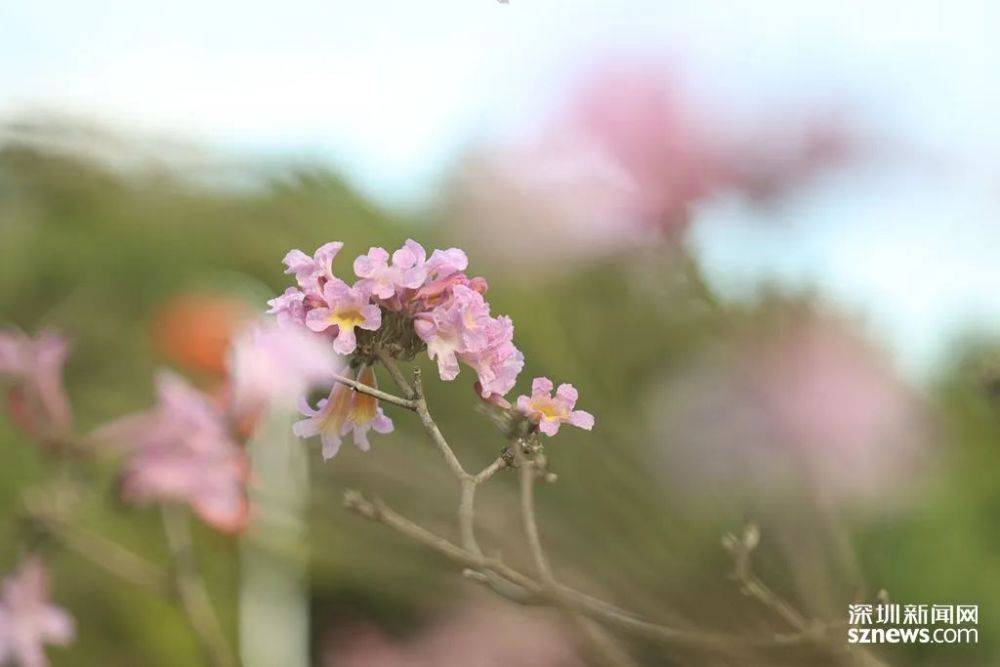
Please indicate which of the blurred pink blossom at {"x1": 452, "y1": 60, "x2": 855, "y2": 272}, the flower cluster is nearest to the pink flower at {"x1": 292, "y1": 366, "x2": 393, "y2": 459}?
the flower cluster

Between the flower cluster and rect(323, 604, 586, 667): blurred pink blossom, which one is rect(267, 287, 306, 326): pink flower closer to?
the flower cluster

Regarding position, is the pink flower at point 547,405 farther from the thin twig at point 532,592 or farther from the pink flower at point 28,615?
the pink flower at point 28,615

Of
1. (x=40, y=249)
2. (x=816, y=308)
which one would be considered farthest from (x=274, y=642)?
(x=40, y=249)

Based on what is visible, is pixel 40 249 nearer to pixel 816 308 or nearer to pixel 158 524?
pixel 158 524

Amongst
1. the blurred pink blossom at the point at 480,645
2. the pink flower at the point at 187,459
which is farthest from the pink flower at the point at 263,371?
the blurred pink blossom at the point at 480,645

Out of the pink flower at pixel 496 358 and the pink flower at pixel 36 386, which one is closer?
the pink flower at pixel 496 358

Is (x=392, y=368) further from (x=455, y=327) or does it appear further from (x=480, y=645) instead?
(x=480, y=645)

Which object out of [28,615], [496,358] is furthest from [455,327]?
[28,615]
